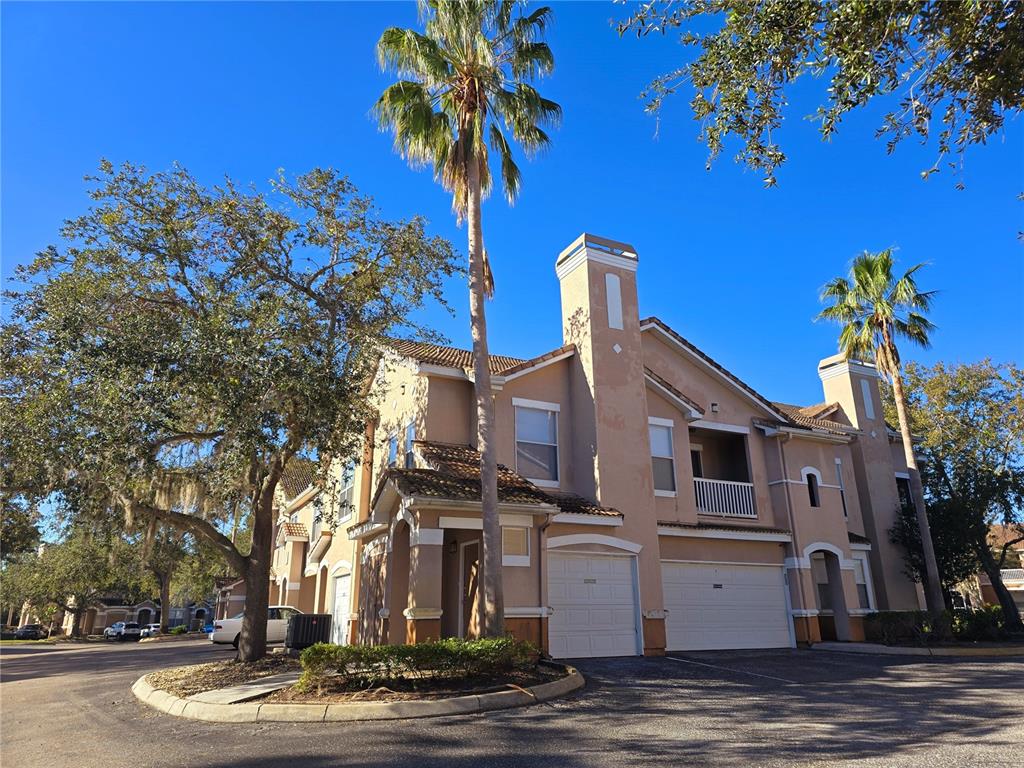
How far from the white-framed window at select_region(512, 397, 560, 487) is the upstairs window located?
9.01 feet

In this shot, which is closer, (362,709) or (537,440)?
(362,709)

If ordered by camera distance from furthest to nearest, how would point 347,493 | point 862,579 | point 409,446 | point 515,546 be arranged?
point 862,579 < point 347,493 < point 409,446 < point 515,546

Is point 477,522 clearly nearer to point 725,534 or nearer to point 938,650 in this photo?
point 725,534

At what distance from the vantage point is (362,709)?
30.0 ft

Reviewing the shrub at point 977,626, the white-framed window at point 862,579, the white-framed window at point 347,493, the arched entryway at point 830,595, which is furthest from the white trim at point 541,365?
the shrub at point 977,626

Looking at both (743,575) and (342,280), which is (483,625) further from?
(743,575)

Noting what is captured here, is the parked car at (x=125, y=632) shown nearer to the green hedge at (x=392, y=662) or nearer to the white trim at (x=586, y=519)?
the white trim at (x=586, y=519)

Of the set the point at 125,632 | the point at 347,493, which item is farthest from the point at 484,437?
the point at 125,632

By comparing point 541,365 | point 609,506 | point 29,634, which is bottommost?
point 29,634

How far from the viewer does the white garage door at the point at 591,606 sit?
51.8 feet

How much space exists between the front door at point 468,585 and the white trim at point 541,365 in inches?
171

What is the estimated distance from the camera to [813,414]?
26203 mm

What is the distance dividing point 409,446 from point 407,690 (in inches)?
353

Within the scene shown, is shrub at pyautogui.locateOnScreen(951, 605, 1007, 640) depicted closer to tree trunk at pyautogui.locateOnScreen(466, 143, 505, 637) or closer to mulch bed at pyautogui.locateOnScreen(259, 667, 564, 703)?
tree trunk at pyautogui.locateOnScreen(466, 143, 505, 637)
